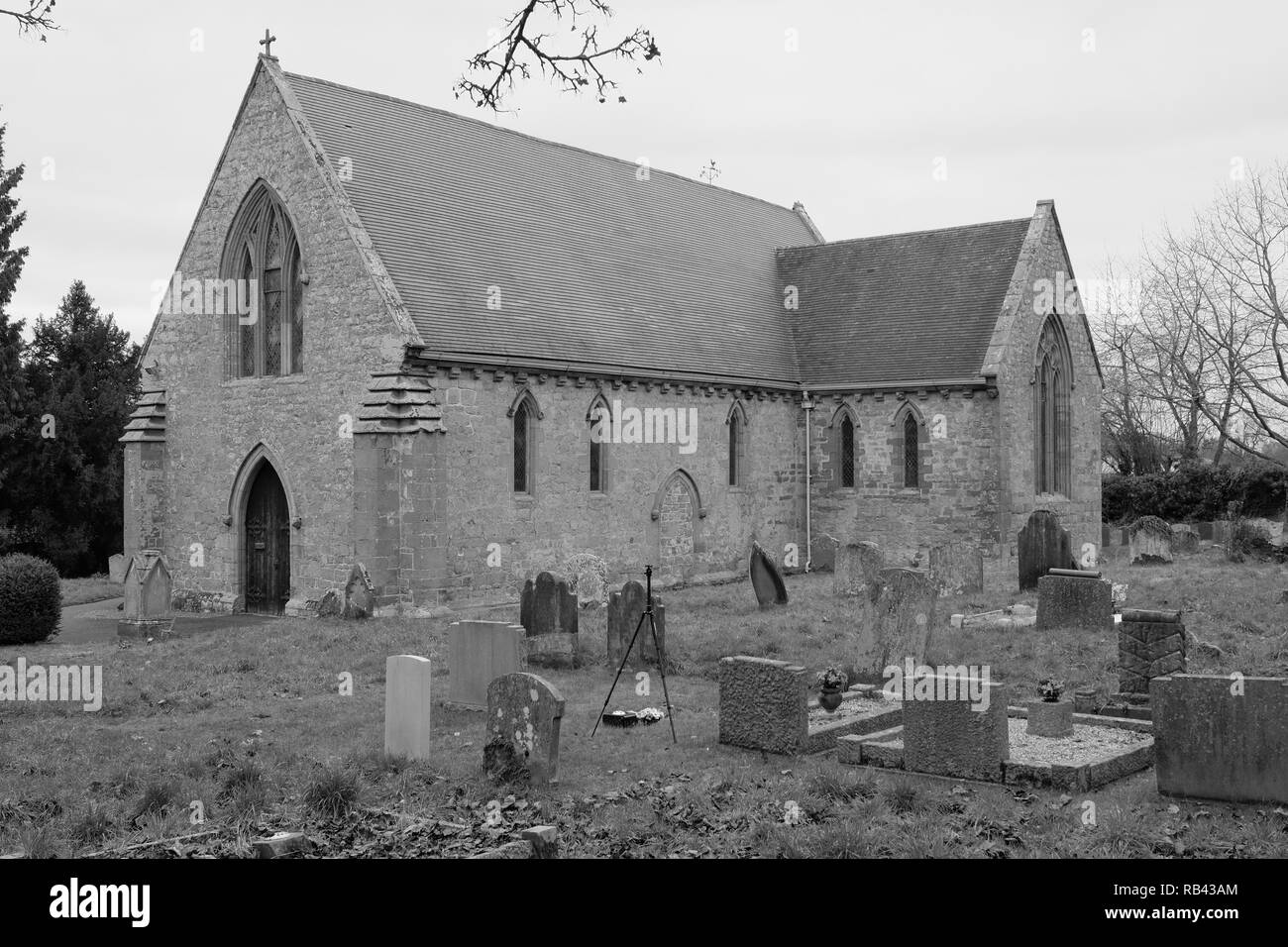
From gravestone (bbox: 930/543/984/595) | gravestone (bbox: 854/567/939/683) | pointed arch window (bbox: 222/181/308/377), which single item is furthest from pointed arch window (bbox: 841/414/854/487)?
gravestone (bbox: 854/567/939/683)

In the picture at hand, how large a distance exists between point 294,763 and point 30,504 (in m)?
29.4

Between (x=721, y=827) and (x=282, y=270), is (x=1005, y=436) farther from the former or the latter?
(x=721, y=827)

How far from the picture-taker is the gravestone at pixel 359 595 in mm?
20031

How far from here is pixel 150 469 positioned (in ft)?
82.3

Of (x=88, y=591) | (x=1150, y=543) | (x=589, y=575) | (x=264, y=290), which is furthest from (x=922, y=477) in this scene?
(x=88, y=591)

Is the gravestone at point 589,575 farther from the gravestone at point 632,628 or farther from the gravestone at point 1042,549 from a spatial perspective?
the gravestone at point 1042,549

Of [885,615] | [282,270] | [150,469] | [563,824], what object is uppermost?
[282,270]

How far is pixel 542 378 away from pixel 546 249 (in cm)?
392

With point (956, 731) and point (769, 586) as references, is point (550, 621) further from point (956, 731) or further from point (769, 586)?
point (956, 731)

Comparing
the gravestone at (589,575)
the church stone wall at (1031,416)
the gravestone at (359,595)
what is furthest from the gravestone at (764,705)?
the church stone wall at (1031,416)

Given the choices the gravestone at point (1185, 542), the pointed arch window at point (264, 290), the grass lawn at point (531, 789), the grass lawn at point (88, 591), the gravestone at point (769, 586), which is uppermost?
the pointed arch window at point (264, 290)

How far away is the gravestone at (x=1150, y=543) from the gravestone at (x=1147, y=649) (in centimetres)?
1596

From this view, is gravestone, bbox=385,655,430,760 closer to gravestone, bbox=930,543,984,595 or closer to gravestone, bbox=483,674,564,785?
gravestone, bbox=483,674,564,785
